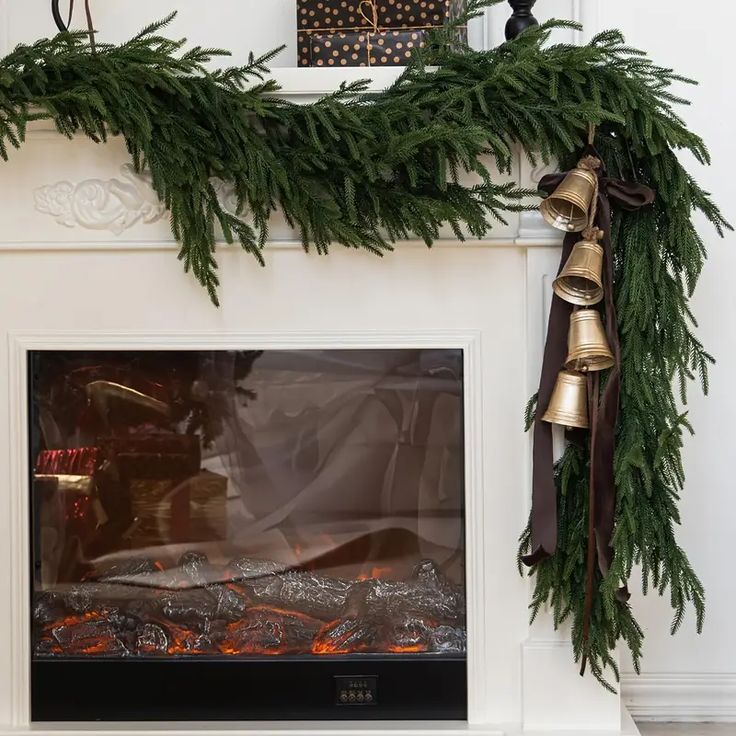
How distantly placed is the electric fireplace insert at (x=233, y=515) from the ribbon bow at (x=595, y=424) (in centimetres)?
21

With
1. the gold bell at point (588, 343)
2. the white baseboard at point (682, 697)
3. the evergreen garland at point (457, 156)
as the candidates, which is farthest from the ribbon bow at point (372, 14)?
the white baseboard at point (682, 697)

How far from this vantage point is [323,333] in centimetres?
206

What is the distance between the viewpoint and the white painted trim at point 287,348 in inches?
81.2

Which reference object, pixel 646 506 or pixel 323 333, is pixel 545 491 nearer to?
pixel 646 506

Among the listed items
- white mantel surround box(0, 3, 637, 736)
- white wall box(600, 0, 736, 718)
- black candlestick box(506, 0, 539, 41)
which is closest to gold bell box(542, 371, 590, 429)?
white mantel surround box(0, 3, 637, 736)

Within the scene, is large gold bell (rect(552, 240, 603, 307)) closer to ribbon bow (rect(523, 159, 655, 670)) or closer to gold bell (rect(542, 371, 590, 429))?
ribbon bow (rect(523, 159, 655, 670))

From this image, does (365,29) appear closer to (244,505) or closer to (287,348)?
(287,348)

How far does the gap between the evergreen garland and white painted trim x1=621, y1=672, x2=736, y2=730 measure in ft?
1.27

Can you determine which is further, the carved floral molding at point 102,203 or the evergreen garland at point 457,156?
the carved floral molding at point 102,203

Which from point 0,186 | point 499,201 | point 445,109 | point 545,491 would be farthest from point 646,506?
point 0,186

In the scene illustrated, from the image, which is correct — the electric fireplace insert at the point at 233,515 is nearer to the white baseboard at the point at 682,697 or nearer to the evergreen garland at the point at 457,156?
the evergreen garland at the point at 457,156

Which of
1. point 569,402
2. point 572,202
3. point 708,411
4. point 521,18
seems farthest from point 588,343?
point 521,18

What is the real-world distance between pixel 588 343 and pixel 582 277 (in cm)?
13

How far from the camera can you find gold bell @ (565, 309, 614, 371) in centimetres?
188
